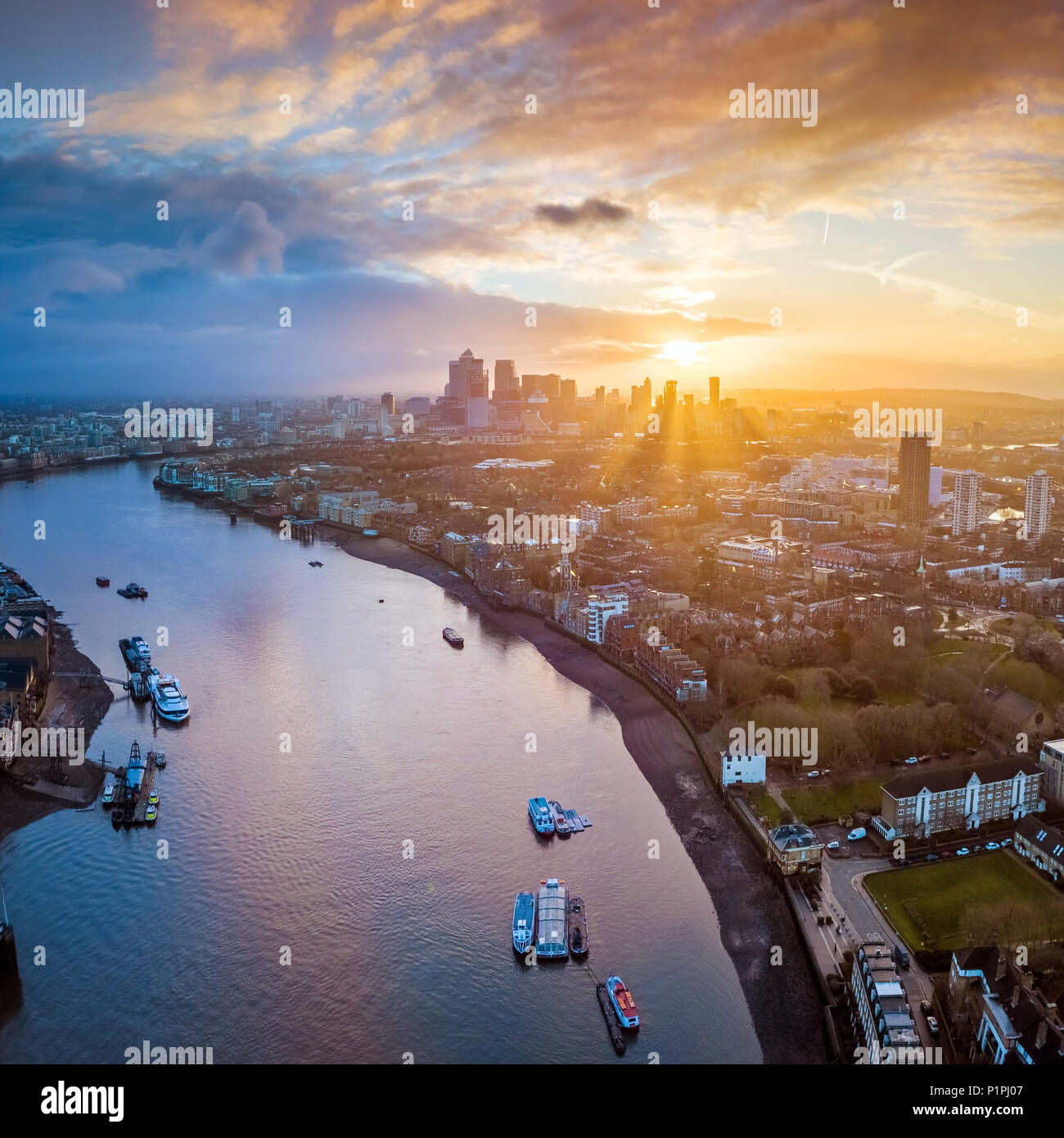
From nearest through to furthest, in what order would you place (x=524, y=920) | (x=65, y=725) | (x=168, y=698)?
(x=524, y=920)
(x=65, y=725)
(x=168, y=698)

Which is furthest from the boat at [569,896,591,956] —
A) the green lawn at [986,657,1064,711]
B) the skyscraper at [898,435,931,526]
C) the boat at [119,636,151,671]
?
the skyscraper at [898,435,931,526]

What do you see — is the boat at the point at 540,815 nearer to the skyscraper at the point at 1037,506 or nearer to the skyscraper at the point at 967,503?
the skyscraper at the point at 1037,506

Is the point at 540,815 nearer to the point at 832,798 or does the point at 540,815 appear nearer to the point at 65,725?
the point at 832,798

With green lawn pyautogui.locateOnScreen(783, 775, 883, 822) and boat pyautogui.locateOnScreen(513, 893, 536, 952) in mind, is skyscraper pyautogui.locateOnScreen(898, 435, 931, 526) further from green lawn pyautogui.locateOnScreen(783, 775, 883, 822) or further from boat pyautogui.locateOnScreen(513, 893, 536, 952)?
boat pyautogui.locateOnScreen(513, 893, 536, 952)

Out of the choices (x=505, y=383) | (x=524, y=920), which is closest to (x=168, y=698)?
(x=524, y=920)

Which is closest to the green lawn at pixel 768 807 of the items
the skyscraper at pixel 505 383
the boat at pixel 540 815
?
the boat at pixel 540 815
